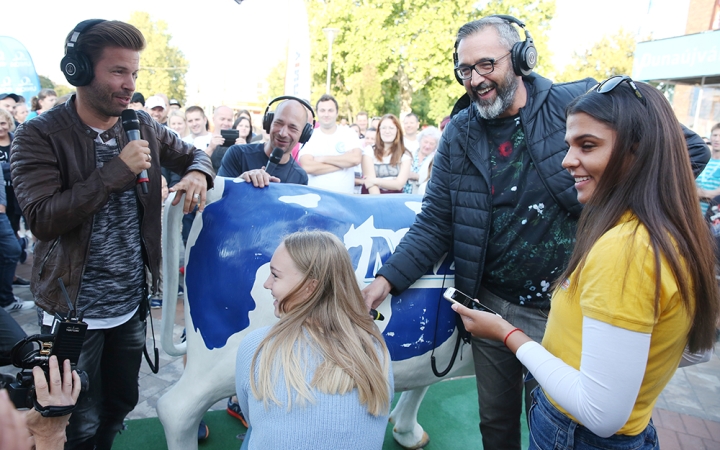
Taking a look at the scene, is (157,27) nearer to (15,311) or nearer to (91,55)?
(15,311)

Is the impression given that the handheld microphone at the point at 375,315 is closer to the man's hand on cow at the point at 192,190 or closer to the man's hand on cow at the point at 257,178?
the man's hand on cow at the point at 257,178

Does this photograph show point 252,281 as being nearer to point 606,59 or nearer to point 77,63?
point 77,63

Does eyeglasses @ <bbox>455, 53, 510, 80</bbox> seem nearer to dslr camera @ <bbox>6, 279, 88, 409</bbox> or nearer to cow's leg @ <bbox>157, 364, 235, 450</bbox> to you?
cow's leg @ <bbox>157, 364, 235, 450</bbox>

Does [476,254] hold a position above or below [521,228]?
below

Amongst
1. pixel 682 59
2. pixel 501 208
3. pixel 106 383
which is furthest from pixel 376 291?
pixel 682 59

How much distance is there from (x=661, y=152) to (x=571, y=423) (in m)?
0.73

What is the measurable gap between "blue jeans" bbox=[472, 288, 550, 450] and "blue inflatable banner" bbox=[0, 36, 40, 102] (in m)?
10.9

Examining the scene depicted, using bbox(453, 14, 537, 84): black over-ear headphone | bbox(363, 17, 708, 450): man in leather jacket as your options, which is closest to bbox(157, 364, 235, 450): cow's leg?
bbox(363, 17, 708, 450): man in leather jacket

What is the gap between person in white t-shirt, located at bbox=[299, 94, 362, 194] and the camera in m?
4.28

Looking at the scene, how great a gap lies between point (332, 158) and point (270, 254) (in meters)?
2.56

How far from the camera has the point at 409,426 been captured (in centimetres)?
280

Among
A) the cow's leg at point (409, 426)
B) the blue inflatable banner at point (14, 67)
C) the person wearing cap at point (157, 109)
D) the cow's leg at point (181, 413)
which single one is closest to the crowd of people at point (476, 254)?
the cow's leg at point (181, 413)

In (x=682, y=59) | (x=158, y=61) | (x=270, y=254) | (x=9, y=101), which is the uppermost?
(x=158, y=61)

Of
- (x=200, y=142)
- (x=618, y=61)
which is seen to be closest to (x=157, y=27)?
(x=618, y=61)
